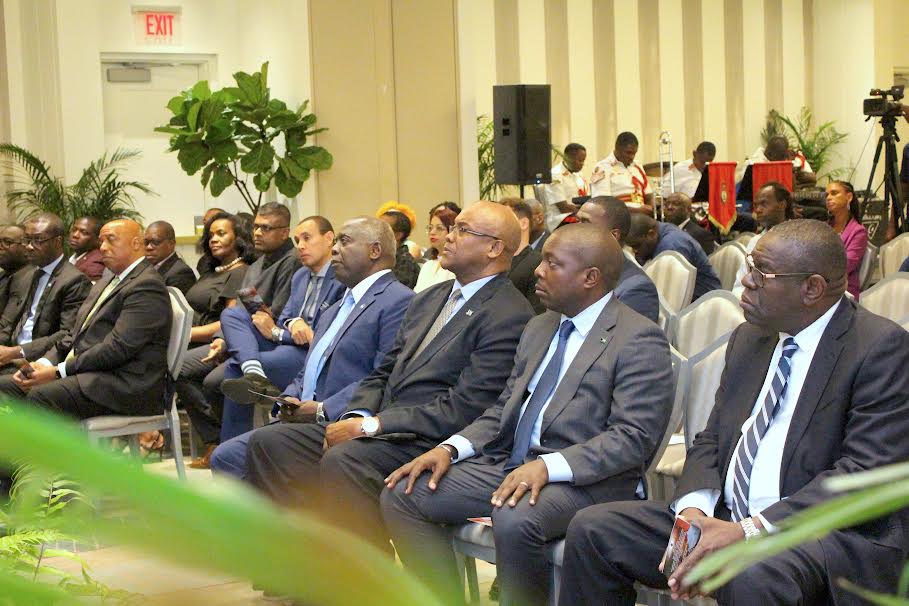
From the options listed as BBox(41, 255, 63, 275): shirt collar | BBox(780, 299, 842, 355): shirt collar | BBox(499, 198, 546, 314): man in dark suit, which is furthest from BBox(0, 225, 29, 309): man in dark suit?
BBox(780, 299, 842, 355): shirt collar

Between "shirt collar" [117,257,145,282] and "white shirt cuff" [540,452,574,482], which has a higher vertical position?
"shirt collar" [117,257,145,282]

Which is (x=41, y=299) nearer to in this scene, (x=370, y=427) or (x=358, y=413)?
(x=358, y=413)

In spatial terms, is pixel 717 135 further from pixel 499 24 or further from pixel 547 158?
pixel 547 158

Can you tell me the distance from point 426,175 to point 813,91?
9330 mm

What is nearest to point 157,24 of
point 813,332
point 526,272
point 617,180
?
point 617,180

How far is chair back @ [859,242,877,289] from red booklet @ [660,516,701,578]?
4584 millimetres

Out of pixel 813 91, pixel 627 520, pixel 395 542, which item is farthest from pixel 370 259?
pixel 813 91

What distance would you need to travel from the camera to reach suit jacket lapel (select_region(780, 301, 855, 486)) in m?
2.63

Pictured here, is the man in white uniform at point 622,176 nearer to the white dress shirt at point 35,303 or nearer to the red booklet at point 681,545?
the white dress shirt at point 35,303

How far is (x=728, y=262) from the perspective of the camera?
24.5ft

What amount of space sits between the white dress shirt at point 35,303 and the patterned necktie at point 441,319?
133 inches

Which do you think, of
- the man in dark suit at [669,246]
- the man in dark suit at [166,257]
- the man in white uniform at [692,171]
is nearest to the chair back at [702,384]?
the man in dark suit at [669,246]

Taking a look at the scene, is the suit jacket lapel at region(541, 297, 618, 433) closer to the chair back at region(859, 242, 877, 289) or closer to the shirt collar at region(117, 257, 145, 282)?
the shirt collar at region(117, 257, 145, 282)

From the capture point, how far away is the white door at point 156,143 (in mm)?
12859
